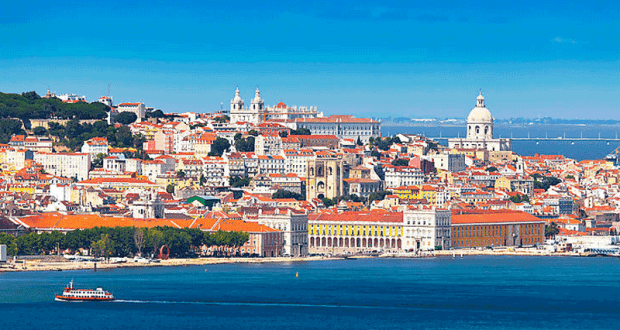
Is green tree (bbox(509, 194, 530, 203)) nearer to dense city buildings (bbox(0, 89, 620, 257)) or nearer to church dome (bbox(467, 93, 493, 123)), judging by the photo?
dense city buildings (bbox(0, 89, 620, 257))

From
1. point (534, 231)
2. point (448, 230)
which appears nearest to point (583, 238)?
point (534, 231)

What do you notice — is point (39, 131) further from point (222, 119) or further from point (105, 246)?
point (105, 246)

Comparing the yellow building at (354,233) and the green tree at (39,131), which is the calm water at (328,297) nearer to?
the yellow building at (354,233)

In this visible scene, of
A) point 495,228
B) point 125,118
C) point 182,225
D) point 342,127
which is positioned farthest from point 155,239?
point 342,127

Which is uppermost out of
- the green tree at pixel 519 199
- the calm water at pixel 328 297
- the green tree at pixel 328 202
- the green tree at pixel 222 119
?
the green tree at pixel 222 119

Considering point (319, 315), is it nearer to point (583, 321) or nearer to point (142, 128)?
point (583, 321)

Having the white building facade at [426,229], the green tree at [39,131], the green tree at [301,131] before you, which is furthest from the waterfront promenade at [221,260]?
the green tree at [39,131]
